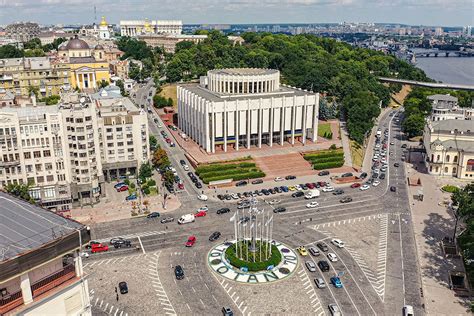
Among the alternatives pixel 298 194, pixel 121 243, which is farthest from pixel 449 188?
pixel 121 243

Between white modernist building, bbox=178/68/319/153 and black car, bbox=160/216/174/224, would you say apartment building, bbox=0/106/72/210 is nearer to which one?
black car, bbox=160/216/174/224

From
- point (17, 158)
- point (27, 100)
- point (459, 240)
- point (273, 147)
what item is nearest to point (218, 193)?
point (273, 147)

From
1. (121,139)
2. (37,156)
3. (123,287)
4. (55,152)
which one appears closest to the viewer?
(123,287)

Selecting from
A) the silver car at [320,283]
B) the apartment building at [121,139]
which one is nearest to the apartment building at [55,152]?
the apartment building at [121,139]

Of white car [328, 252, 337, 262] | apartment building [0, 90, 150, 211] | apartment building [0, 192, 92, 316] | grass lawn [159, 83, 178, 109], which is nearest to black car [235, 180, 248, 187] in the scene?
apartment building [0, 90, 150, 211]

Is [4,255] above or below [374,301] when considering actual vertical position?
above

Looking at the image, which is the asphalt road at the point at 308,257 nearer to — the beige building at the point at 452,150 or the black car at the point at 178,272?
the black car at the point at 178,272

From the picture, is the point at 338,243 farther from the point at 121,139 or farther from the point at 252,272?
the point at 121,139

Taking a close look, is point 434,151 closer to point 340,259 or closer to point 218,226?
point 340,259
